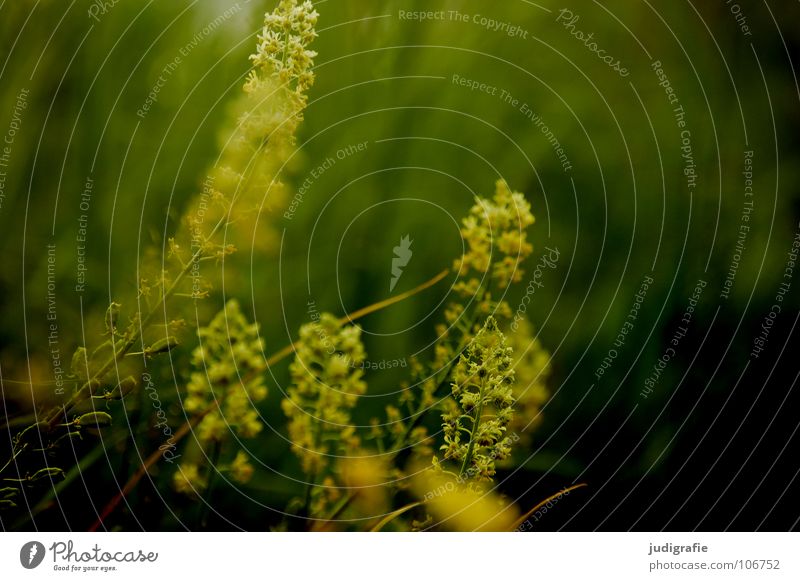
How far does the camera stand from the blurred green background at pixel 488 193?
0.64m

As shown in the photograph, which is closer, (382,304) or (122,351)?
(122,351)

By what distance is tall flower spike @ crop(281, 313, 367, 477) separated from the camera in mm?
646

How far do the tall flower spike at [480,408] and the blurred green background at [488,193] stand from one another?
4 centimetres

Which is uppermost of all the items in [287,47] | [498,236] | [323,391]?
[287,47]

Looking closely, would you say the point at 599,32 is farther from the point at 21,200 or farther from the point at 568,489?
the point at 21,200

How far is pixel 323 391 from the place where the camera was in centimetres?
64

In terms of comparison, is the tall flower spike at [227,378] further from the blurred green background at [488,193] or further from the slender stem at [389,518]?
the slender stem at [389,518]

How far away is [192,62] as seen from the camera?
26.1 inches

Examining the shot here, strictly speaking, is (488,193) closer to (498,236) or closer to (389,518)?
(498,236)

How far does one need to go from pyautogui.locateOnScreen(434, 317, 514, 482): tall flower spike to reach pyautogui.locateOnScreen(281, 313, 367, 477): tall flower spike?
0.09m

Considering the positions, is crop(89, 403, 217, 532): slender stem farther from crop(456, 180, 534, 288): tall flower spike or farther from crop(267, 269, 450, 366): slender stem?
crop(456, 180, 534, 288): tall flower spike
